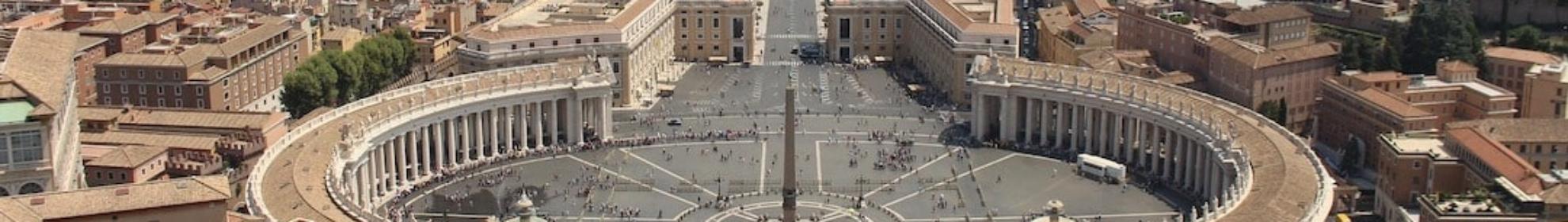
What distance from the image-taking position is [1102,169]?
84562 mm

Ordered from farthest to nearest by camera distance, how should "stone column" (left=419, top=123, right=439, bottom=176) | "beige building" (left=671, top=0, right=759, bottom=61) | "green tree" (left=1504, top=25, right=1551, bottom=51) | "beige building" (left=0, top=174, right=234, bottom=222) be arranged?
"beige building" (left=671, top=0, right=759, bottom=61)
"green tree" (left=1504, top=25, right=1551, bottom=51)
"stone column" (left=419, top=123, right=439, bottom=176)
"beige building" (left=0, top=174, right=234, bottom=222)

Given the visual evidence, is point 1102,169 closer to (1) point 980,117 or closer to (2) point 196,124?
(1) point 980,117

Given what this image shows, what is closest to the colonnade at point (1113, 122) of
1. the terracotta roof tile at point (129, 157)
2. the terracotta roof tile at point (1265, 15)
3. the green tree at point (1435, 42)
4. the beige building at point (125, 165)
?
the terracotta roof tile at point (1265, 15)

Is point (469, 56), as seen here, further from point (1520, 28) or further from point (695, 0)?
point (1520, 28)

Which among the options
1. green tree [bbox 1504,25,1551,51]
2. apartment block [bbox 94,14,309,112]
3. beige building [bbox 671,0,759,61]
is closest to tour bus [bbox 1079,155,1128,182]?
green tree [bbox 1504,25,1551,51]

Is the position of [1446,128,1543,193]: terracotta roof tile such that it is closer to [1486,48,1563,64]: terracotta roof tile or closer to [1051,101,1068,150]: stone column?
[1486,48,1563,64]: terracotta roof tile

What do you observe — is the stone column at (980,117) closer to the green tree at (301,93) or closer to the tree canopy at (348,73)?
the tree canopy at (348,73)

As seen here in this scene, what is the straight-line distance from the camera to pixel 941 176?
8544 centimetres

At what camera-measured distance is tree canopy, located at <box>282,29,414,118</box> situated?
97.8 meters

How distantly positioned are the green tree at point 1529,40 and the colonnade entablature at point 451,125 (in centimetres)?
4684

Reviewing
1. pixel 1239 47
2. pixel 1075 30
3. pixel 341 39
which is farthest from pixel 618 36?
pixel 1239 47

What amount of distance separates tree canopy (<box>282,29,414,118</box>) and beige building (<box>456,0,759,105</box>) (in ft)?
14.9

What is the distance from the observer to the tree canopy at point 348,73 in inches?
3848

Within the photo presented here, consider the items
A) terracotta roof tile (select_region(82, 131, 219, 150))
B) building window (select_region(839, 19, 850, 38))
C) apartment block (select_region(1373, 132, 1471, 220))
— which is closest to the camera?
apartment block (select_region(1373, 132, 1471, 220))
